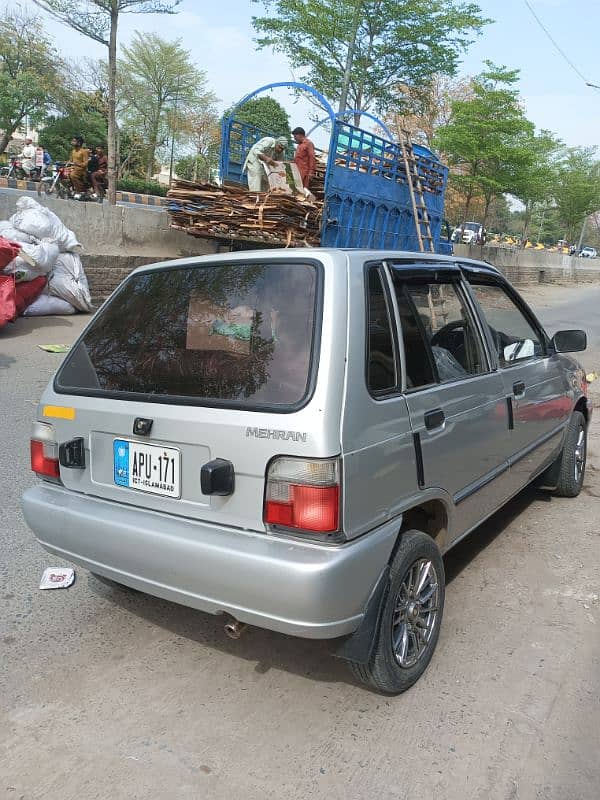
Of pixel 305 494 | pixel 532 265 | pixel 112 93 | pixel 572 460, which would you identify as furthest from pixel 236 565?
pixel 532 265

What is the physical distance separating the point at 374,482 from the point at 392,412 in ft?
0.95

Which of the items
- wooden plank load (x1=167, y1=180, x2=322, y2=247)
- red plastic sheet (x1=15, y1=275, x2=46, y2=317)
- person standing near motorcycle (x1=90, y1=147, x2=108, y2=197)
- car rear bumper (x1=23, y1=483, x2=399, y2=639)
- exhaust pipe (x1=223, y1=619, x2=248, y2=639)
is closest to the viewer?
car rear bumper (x1=23, y1=483, x2=399, y2=639)

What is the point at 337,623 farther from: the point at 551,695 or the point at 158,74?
the point at 158,74

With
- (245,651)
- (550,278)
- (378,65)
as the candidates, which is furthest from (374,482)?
(550,278)

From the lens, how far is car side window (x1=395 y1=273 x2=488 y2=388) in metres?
2.85

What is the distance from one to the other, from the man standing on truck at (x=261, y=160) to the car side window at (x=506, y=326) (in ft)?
24.0

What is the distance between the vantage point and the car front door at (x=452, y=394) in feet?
9.17

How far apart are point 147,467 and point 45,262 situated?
285 inches

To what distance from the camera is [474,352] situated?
344 centimetres

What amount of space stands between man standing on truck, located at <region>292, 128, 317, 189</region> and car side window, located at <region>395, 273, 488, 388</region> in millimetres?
7920

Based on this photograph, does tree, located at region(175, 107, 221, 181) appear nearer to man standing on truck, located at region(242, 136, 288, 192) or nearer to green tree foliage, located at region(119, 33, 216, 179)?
green tree foliage, located at region(119, 33, 216, 179)

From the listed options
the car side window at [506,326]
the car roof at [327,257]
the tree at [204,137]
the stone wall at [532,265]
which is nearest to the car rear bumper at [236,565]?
the car roof at [327,257]

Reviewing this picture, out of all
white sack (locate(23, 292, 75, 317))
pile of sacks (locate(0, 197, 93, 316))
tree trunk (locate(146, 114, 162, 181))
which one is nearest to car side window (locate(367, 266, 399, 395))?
pile of sacks (locate(0, 197, 93, 316))

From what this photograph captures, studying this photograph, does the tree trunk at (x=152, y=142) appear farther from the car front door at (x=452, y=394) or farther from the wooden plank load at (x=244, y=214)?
the car front door at (x=452, y=394)
